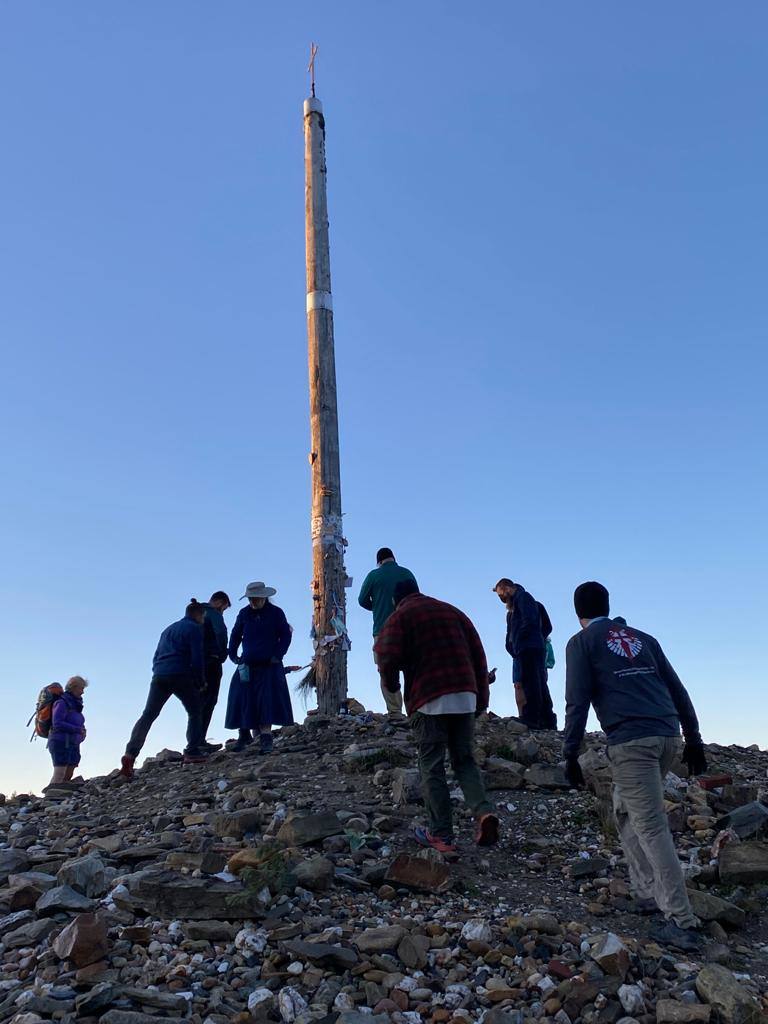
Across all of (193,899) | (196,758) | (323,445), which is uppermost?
(323,445)

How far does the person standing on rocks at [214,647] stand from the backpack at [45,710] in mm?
1941

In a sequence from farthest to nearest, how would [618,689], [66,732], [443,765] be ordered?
[66,732] → [443,765] → [618,689]

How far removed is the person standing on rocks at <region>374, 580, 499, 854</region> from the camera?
257 inches

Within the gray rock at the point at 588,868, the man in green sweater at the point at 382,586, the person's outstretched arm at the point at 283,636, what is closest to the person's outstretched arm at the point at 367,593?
the man in green sweater at the point at 382,586

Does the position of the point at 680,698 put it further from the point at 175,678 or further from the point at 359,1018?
the point at 175,678

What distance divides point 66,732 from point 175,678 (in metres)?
2.30

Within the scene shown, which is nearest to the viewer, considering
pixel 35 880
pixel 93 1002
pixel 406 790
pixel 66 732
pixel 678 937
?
pixel 93 1002

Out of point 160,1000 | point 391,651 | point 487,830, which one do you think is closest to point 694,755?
point 487,830

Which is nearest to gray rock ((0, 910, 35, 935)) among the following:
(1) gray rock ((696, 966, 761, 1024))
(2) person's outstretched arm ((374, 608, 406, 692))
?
(2) person's outstretched arm ((374, 608, 406, 692))

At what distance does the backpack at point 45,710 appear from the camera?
1136 cm

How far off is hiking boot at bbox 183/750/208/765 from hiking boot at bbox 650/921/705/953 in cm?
598

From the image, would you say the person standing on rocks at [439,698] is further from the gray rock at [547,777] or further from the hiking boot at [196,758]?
the hiking boot at [196,758]

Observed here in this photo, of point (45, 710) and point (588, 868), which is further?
point (45, 710)

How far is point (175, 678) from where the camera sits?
10.1 m
